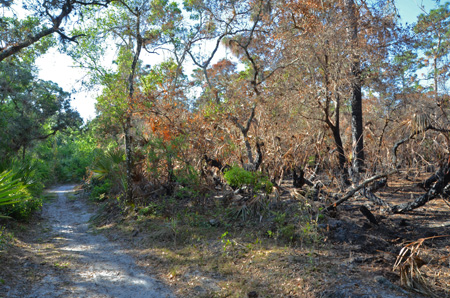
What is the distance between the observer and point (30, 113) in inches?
624

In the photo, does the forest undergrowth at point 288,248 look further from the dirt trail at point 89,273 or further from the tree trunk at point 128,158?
the tree trunk at point 128,158

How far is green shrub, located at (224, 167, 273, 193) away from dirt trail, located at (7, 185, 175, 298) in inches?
122

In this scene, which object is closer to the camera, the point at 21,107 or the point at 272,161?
the point at 272,161

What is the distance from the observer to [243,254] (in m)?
5.97

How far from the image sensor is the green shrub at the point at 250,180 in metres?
8.10

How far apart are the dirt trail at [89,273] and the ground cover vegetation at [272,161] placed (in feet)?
1.33

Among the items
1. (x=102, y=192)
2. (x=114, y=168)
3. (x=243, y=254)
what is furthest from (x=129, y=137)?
(x=243, y=254)

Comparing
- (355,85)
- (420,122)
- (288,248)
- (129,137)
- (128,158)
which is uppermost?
(355,85)

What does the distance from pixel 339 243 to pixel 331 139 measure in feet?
20.8

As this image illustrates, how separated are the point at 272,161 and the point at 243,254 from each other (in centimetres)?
382

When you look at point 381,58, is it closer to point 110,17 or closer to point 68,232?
point 110,17

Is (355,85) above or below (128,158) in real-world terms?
above

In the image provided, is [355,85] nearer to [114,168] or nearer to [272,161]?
[272,161]

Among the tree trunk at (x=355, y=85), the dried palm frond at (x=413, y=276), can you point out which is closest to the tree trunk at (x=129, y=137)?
the tree trunk at (x=355, y=85)
